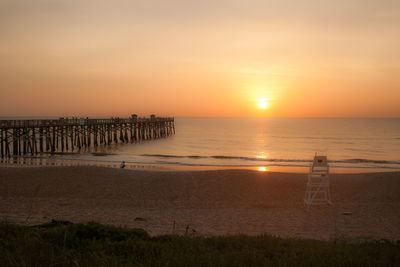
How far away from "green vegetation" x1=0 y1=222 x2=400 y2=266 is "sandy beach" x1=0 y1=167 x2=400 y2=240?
130 centimetres

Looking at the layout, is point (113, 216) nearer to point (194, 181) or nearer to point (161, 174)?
point (194, 181)

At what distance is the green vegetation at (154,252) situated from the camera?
393 cm

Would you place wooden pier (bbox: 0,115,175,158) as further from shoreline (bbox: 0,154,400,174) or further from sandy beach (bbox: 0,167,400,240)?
sandy beach (bbox: 0,167,400,240)

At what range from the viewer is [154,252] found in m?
4.72

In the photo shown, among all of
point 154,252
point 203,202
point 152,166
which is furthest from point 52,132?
point 154,252

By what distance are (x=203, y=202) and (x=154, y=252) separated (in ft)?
29.1

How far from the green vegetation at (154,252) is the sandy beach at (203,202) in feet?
4.28

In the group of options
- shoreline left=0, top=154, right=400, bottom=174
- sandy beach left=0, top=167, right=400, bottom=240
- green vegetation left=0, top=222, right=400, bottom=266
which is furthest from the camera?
shoreline left=0, top=154, right=400, bottom=174

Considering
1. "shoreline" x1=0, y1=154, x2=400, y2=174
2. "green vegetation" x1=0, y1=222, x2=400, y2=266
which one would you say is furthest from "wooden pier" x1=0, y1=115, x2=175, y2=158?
"green vegetation" x1=0, y1=222, x2=400, y2=266

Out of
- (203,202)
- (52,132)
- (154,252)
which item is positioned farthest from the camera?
(52,132)

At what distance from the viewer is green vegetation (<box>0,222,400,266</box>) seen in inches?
155

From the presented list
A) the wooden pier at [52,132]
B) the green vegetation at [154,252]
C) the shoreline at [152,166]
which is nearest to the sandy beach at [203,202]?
the green vegetation at [154,252]

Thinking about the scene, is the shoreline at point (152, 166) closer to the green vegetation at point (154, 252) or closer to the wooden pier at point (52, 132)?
the wooden pier at point (52, 132)

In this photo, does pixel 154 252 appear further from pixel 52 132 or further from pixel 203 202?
pixel 52 132
